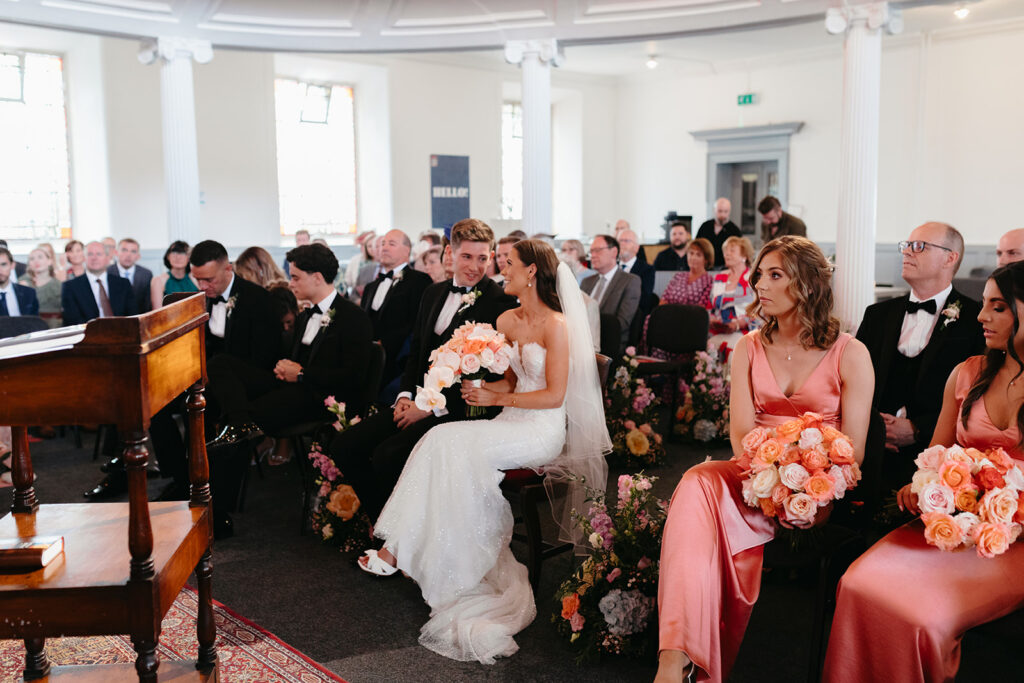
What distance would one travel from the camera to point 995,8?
11195mm

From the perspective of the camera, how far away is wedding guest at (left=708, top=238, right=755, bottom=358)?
23.0ft

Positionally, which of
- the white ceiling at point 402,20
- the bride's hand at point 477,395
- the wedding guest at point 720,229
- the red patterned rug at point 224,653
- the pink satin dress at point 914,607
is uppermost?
the white ceiling at point 402,20

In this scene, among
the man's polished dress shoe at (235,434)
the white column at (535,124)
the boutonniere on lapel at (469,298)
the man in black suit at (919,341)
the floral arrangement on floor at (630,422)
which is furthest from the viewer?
the white column at (535,124)

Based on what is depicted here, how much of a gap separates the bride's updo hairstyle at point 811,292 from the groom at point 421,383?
170 cm

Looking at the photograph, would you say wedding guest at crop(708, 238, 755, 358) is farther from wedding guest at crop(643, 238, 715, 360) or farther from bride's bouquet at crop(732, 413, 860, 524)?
bride's bouquet at crop(732, 413, 860, 524)

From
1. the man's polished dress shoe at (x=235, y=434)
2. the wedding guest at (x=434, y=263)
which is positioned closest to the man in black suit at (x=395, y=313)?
the wedding guest at (x=434, y=263)

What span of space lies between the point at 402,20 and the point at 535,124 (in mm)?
2051

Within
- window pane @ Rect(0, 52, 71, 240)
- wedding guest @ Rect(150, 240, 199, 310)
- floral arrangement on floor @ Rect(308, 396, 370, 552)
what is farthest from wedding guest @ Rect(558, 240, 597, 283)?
window pane @ Rect(0, 52, 71, 240)

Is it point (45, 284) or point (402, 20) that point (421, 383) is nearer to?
point (45, 284)

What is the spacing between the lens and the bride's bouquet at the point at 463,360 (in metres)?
3.65

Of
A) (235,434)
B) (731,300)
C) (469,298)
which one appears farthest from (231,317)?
(731,300)

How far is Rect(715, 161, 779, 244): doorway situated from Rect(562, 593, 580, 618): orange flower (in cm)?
1284

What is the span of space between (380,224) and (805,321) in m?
11.9

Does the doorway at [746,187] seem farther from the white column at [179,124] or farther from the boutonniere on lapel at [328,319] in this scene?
the boutonniere on lapel at [328,319]
